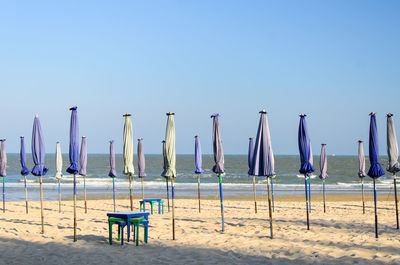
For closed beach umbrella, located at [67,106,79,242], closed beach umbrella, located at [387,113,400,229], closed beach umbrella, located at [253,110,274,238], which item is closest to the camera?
closed beach umbrella, located at [67,106,79,242]

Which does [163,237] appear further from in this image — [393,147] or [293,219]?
[393,147]

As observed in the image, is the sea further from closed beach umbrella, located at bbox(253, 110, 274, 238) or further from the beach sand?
closed beach umbrella, located at bbox(253, 110, 274, 238)

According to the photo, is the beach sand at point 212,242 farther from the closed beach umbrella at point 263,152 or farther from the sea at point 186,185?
Result: the sea at point 186,185

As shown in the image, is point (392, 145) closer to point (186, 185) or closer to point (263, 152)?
point (263, 152)

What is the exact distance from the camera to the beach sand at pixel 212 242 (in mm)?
9703

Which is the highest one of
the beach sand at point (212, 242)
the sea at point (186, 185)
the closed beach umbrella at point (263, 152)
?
the closed beach umbrella at point (263, 152)

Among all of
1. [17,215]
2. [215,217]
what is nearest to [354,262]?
[215,217]

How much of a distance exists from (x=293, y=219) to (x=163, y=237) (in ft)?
19.6

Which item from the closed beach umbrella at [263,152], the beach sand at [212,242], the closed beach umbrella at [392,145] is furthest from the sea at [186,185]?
the closed beach umbrella at [263,152]

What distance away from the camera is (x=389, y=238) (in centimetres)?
1187

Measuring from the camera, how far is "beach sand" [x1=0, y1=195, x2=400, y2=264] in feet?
31.8

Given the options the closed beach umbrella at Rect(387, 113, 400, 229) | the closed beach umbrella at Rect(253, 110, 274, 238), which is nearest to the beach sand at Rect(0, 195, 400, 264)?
the closed beach umbrella at Rect(253, 110, 274, 238)

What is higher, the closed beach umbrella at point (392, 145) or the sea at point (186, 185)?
the closed beach umbrella at point (392, 145)

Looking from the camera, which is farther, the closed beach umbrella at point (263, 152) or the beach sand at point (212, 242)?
the closed beach umbrella at point (263, 152)
